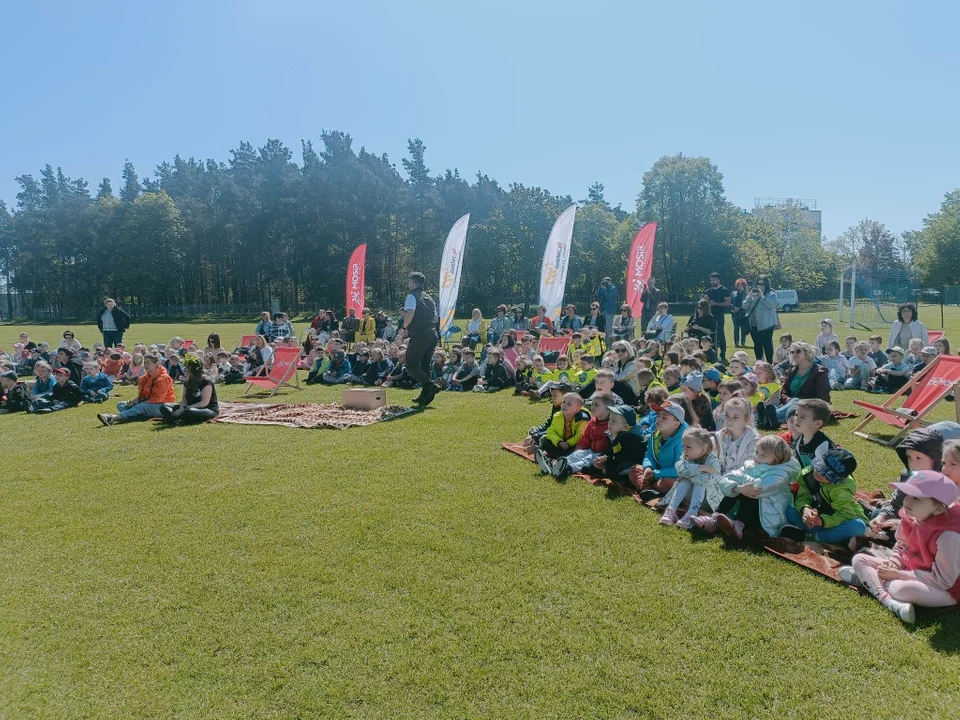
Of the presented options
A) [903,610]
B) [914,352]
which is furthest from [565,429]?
[914,352]

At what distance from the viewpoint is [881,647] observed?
329 centimetres

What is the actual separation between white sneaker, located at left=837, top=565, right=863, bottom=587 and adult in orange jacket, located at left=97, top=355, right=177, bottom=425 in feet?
30.0

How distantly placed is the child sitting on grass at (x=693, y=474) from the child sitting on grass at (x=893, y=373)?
735 cm

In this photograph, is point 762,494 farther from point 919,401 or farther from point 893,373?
point 893,373

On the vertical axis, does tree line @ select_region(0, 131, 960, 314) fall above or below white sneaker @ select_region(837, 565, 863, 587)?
above

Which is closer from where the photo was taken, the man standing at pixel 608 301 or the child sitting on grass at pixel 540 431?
the child sitting on grass at pixel 540 431

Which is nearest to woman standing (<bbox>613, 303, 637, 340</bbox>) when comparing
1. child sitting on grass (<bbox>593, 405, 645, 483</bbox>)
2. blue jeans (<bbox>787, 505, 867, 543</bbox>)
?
A: child sitting on grass (<bbox>593, 405, 645, 483</bbox>)

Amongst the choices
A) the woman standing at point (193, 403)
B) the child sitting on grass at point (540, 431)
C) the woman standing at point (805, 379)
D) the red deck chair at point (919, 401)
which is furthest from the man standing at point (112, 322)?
the red deck chair at point (919, 401)

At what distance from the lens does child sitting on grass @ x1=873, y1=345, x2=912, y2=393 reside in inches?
414

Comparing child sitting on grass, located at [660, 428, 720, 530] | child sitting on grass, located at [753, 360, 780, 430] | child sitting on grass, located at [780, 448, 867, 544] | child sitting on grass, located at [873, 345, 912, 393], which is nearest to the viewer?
child sitting on grass, located at [780, 448, 867, 544]

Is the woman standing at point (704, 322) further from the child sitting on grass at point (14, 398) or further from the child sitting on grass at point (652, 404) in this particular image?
the child sitting on grass at point (14, 398)

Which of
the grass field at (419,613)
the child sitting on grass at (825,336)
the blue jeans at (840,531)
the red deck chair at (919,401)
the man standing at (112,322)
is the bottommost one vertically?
the grass field at (419,613)

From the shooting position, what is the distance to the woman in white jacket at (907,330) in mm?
11062

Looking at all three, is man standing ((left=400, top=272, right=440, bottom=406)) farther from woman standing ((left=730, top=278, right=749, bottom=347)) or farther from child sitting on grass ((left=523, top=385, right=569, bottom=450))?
woman standing ((left=730, top=278, right=749, bottom=347))
